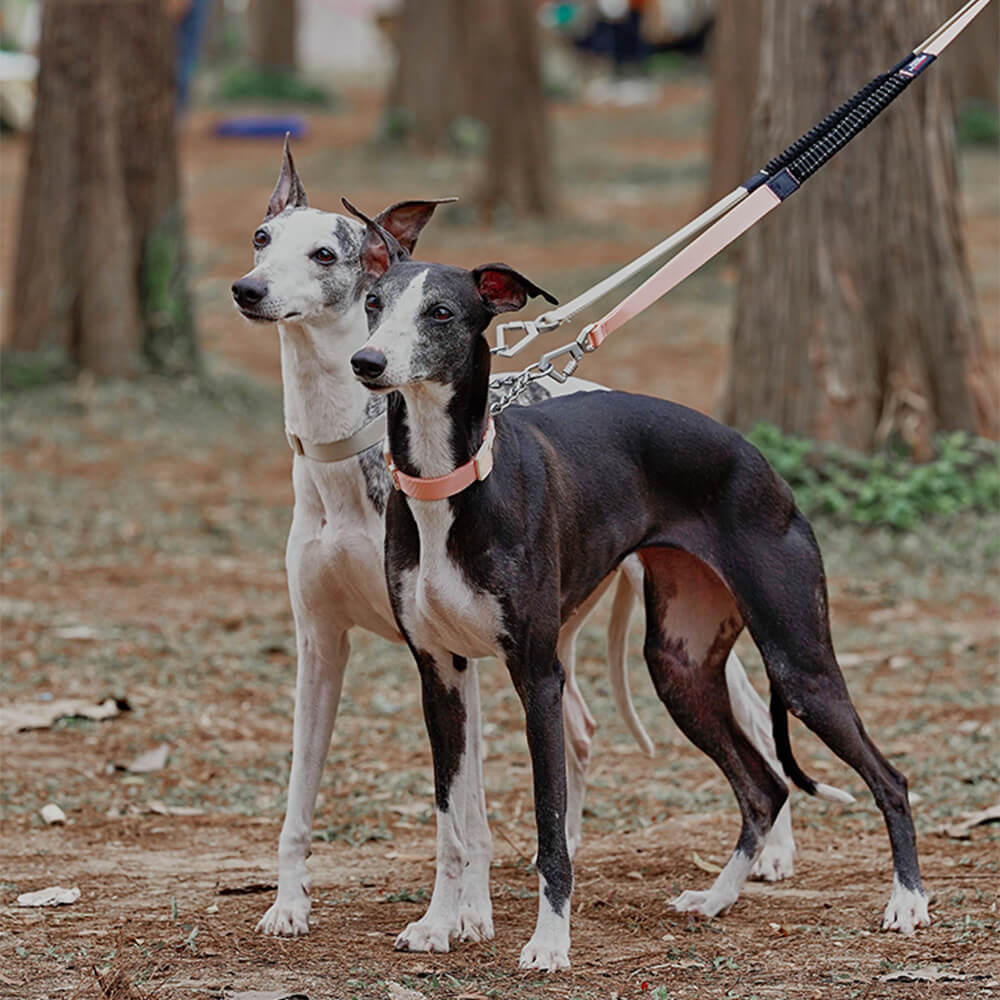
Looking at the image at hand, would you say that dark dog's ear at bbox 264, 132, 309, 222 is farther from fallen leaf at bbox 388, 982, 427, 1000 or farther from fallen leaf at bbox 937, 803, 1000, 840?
fallen leaf at bbox 937, 803, 1000, 840

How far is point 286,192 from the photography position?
4910 millimetres

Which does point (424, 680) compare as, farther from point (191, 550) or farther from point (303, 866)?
point (191, 550)

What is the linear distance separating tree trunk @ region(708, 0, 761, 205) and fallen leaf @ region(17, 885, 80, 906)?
11.9 m

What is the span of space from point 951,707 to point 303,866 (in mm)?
3317

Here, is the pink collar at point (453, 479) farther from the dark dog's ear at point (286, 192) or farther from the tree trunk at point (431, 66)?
the tree trunk at point (431, 66)

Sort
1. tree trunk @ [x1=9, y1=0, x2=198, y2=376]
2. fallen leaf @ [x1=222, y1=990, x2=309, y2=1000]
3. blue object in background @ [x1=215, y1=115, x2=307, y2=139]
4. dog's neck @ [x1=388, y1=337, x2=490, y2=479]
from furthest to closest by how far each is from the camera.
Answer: blue object in background @ [x1=215, y1=115, x2=307, y2=139]
tree trunk @ [x1=9, y1=0, x2=198, y2=376]
dog's neck @ [x1=388, y1=337, x2=490, y2=479]
fallen leaf @ [x1=222, y1=990, x2=309, y2=1000]

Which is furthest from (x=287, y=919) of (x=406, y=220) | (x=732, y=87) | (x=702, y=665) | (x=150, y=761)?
(x=732, y=87)

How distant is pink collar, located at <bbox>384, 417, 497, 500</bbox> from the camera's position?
4180mm

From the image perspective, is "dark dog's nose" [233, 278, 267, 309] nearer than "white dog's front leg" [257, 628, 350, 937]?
Yes

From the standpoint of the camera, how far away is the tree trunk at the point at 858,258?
9102 millimetres

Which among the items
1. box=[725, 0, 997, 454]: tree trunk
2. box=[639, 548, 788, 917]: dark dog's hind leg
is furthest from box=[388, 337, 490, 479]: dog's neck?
box=[725, 0, 997, 454]: tree trunk

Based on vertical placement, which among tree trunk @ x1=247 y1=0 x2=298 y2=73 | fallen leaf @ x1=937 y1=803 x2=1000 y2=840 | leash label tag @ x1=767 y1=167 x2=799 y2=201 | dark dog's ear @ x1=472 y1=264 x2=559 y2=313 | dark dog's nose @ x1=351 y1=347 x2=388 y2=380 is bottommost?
fallen leaf @ x1=937 y1=803 x2=1000 y2=840

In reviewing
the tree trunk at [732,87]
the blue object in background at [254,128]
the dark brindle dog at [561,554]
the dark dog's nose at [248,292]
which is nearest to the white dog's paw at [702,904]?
the dark brindle dog at [561,554]

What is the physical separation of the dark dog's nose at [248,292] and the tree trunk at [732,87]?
1173 cm
